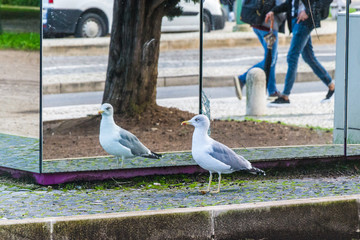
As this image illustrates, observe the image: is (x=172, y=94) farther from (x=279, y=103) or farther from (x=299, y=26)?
(x=299, y=26)

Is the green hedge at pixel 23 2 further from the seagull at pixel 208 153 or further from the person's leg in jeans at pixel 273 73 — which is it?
the person's leg in jeans at pixel 273 73

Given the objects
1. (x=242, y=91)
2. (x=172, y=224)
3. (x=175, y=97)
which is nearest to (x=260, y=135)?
(x=242, y=91)

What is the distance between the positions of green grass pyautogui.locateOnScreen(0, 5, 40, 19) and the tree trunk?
2.68 feet

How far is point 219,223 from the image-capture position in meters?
6.54

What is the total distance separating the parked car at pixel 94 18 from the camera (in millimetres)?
7227

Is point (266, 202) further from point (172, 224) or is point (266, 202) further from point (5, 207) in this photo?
point (5, 207)

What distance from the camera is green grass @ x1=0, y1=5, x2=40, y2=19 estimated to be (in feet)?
23.4

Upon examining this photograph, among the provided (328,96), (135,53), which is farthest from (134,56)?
(328,96)

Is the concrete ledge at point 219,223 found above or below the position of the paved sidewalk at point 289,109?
below

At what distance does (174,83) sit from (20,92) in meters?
1.33

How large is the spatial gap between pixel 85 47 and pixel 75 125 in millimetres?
724

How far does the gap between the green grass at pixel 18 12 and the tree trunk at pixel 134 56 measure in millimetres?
815

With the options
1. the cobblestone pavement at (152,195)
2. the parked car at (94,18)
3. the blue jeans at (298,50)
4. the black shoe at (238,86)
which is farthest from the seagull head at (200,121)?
the blue jeans at (298,50)

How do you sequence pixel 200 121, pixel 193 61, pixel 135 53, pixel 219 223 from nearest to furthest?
pixel 219 223, pixel 200 121, pixel 135 53, pixel 193 61
